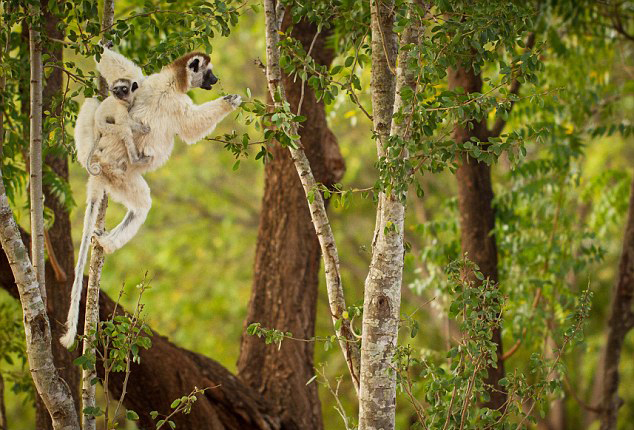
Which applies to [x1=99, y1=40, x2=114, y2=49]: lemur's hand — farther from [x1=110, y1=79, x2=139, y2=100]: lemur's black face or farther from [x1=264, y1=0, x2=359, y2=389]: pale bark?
[x1=264, y1=0, x2=359, y2=389]: pale bark

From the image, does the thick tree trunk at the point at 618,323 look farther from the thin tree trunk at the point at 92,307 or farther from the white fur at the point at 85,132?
the white fur at the point at 85,132

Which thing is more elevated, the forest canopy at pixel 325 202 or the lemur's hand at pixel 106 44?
the lemur's hand at pixel 106 44

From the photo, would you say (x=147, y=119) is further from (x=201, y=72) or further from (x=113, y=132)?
(x=201, y=72)

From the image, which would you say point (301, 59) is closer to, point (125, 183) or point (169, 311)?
point (125, 183)

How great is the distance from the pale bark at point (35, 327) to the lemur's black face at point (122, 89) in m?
0.55

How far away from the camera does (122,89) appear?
3.09 metres

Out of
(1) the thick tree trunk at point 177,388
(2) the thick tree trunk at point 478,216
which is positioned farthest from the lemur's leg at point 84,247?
(2) the thick tree trunk at point 478,216

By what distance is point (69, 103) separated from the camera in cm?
Answer: 369

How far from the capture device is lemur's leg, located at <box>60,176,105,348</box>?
10.4ft

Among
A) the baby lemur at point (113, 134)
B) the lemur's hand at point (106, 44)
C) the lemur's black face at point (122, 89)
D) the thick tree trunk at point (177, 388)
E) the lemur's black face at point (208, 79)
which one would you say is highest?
the lemur's hand at point (106, 44)

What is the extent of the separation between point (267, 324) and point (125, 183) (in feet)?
6.52

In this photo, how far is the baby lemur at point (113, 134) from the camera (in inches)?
124

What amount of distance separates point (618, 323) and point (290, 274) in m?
2.75

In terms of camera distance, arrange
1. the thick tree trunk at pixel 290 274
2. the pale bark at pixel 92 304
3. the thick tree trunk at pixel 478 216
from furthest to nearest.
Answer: the thick tree trunk at pixel 478 216, the thick tree trunk at pixel 290 274, the pale bark at pixel 92 304
